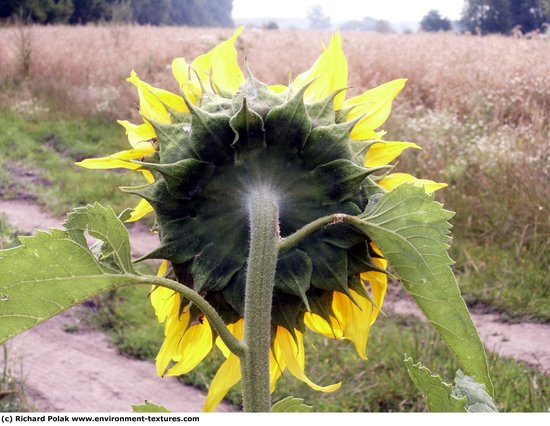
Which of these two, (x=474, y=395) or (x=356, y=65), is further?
(x=356, y=65)

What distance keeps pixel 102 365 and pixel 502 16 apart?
870cm

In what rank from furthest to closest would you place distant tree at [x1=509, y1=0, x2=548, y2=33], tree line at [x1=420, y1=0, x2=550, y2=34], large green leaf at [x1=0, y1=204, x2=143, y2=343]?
tree line at [x1=420, y1=0, x2=550, y2=34], distant tree at [x1=509, y1=0, x2=548, y2=33], large green leaf at [x1=0, y1=204, x2=143, y2=343]

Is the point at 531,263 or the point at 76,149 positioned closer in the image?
the point at 531,263

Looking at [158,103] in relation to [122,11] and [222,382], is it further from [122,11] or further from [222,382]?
[122,11]

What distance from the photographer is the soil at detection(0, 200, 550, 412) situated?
279 cm

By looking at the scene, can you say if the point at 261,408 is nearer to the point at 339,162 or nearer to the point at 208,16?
the point at 339,162

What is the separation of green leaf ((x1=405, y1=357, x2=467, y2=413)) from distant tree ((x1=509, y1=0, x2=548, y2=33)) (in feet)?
29.4

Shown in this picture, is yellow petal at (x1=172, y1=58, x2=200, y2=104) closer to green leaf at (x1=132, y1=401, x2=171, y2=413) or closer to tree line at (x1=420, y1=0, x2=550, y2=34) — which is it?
green leaf at (x1=132, y1=401, x2=171, y2=413)

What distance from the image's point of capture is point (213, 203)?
488mm

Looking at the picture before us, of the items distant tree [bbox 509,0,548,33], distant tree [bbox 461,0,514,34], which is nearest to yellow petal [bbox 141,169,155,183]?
distant tree [bbox 509,0,548,33]

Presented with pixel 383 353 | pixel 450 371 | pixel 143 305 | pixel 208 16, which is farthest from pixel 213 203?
pixel 208 16

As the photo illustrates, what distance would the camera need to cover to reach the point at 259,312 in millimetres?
421

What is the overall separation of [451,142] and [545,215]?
1.26 meters

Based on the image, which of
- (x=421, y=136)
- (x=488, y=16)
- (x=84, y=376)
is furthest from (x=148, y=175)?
(x=488, y=16)
